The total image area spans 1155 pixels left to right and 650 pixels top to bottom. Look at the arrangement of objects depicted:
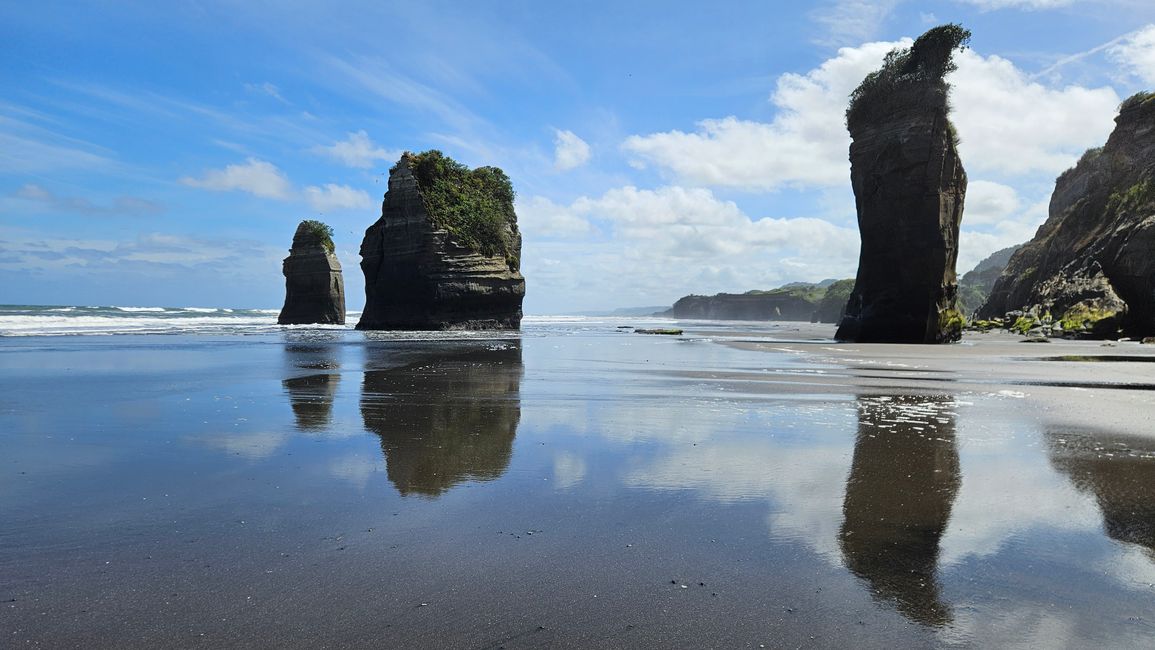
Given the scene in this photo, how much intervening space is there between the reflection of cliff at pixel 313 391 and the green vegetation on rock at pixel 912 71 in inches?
1353

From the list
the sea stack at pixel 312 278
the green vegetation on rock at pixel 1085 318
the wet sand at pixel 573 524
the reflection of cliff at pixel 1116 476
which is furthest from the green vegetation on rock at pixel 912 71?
the sea stack at pixel 312 278

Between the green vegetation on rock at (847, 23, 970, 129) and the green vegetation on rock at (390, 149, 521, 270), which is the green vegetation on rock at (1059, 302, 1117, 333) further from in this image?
the green vegetation on rock at (390, 149, 521, 270)

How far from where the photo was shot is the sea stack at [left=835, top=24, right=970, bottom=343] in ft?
117

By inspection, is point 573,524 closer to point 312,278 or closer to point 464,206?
point 464,206

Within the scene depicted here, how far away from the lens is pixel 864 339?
3775cm

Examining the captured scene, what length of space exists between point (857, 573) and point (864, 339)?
37.1 metres

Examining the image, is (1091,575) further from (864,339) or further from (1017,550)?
(864,339)

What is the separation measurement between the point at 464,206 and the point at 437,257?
21.7 feet

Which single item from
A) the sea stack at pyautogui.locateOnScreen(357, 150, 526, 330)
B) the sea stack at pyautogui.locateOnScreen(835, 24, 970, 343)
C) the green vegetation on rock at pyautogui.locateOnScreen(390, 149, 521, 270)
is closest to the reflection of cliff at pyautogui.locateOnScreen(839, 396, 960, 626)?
the sea stack at pyautogui.locateOnScreen(835, 24, 970, 343)

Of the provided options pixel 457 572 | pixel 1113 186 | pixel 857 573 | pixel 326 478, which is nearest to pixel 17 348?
pixel 326 478

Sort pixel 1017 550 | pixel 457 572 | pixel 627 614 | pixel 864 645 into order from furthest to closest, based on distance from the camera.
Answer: pixel 1017 550
pixel 457 572
pixel 627 614
pixel 864 645

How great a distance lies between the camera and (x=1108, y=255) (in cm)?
4434

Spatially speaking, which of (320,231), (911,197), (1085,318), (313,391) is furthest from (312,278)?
(1085,318)

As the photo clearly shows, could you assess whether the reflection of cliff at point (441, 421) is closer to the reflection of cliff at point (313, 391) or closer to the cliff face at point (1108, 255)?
the reflection of cliff at point (313, 391)
